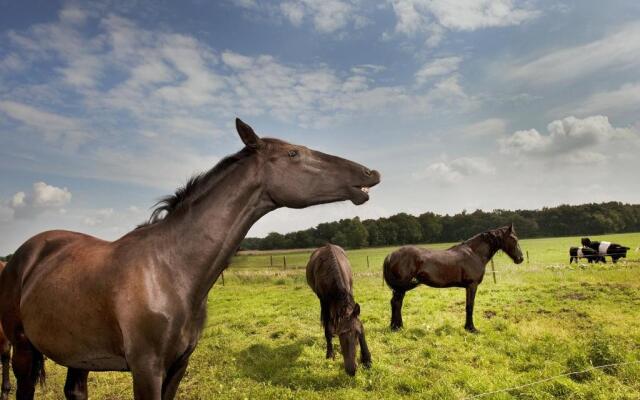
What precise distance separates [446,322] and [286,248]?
124 ft

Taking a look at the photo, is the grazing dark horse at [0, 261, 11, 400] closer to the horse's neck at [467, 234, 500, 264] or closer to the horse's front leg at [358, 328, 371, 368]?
the horse's front leg at [358, 328, 371, 368]

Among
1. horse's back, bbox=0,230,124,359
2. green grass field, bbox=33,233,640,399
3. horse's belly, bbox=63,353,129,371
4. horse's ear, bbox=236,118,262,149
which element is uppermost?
horse's ear, bbox=236,118,262,149

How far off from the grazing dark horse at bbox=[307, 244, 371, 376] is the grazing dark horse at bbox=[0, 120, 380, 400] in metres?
3.76

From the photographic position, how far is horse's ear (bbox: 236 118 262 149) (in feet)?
9.14

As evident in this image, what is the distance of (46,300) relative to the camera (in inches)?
117

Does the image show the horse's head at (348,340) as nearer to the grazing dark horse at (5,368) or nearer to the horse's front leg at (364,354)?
the horse's front leg at (364,354)

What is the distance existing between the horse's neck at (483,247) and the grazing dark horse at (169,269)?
357 inches

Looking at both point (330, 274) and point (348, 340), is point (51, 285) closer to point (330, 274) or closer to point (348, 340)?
point (348, 340)

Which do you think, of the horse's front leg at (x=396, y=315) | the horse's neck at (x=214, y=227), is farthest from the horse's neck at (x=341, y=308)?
the horse's neck at (x=214, y=227)

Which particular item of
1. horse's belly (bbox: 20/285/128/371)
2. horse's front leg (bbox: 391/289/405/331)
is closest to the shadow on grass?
horse's front leg (bbox: 391/289/405/331)

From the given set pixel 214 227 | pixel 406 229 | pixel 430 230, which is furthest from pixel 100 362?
pixel 430 230

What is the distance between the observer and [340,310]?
6566 mm

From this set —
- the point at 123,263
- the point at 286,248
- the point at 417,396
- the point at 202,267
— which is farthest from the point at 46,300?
the point at 286,248

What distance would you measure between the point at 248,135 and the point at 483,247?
32.0 ft
